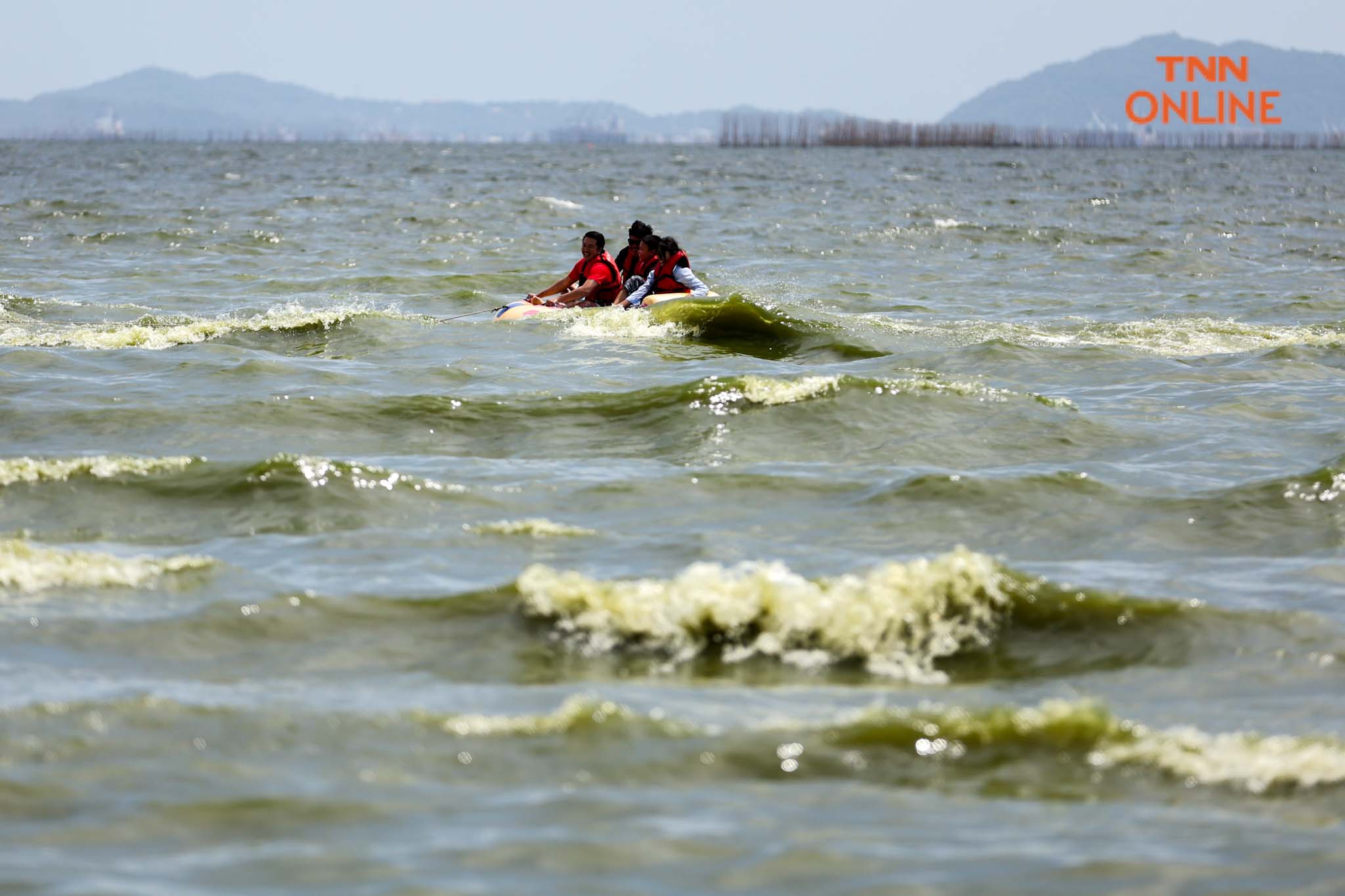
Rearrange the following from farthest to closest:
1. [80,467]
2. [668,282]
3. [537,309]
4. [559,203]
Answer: [559,203]
[537,309]
[668,282]
[80,467]

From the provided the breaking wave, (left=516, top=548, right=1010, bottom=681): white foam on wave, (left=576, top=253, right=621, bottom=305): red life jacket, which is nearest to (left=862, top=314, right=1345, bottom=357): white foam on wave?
(left=576, top=253, right=621, bottom=305): red life jacket

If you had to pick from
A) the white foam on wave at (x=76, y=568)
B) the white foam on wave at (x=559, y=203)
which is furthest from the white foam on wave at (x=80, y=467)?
the white foam on wave at (x=559, y=203)

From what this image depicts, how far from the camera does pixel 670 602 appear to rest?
21.7 feet

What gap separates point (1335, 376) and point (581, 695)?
34.9 ft

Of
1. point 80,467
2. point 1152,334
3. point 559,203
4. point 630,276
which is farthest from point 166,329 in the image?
point 559,203

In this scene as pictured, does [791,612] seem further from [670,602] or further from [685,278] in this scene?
[685,278]

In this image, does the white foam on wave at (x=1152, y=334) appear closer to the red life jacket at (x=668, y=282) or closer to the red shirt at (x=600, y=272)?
the red life jacket at (x=668, y=282)

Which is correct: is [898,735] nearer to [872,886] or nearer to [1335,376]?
[872,886]

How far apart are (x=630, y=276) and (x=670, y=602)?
1204 cm

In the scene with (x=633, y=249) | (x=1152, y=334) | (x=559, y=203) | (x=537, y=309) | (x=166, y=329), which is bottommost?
(x=1152, y=334)

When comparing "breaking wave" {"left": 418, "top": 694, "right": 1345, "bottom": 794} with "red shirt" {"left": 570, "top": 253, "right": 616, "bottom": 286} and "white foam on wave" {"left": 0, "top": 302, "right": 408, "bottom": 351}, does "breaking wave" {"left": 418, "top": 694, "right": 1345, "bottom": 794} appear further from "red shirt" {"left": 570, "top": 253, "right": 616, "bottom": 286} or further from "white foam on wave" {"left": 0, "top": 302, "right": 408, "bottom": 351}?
"red shirt" {"left": 570, "top": 253, "right": 616, "bottom": 286}

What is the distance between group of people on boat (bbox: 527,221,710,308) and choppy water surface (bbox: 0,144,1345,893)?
30.7 inches

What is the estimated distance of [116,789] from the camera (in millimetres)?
4777

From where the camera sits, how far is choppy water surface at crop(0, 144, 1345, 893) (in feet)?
14.7
